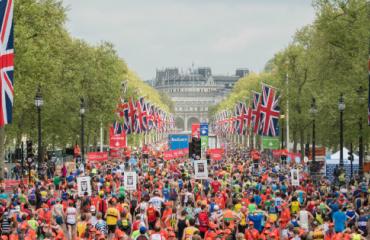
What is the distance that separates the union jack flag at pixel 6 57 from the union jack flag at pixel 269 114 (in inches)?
1287

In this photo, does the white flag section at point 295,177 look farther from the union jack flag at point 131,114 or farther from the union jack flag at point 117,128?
the union jack flag at point 131,114

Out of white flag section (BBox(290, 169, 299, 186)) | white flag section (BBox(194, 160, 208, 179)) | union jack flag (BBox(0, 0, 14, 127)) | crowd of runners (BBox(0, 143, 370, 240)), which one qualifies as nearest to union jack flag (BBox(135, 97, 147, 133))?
white flag section (BBox(194, 160, 208, 179))

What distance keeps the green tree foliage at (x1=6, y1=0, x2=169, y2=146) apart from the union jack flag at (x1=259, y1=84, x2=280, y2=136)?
533 inches

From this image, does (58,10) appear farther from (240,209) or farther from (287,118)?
(240,209)

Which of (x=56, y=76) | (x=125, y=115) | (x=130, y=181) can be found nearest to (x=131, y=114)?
(x=125, y=115)

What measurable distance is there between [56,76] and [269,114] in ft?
46.8

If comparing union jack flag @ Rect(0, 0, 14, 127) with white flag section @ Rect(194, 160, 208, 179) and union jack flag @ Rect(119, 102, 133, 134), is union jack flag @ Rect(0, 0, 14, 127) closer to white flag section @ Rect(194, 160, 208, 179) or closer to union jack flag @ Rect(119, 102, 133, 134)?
white flag section @ Rect(194, 160, 208, 179)

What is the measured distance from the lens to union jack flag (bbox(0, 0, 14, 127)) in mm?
28359

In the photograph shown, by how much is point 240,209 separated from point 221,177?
1633 cm

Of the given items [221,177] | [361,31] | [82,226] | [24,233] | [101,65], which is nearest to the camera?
[24,233]

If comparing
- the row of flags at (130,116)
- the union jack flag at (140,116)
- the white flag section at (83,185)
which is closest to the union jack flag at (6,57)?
the white flag section at (83,185)

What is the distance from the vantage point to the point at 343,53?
55031mm

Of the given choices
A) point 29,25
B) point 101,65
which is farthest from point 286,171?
point 101,65

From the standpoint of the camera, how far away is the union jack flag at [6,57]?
93.0 feet
